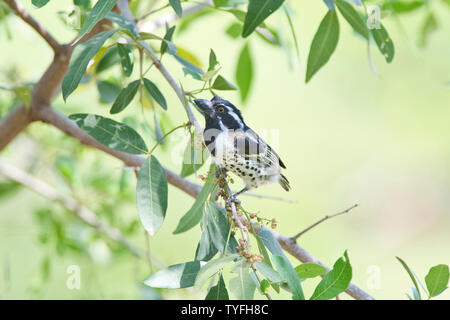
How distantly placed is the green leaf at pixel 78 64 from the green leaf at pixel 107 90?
2.47 ft

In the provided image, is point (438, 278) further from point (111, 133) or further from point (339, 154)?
point (339, 154)

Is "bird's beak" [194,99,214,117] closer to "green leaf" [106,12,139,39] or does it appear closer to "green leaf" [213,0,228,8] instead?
"green leaf" [213,0,228,8]

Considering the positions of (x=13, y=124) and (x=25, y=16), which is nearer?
(x=25, y=16)

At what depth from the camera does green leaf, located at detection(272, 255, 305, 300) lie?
1220 mm

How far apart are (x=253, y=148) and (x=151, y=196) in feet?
2.68

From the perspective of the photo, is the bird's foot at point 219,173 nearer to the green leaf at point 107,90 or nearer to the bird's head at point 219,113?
the bird's head at point 219,113

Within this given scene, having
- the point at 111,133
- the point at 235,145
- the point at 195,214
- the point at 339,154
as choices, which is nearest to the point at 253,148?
the point at 235,145

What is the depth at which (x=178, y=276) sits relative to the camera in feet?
4.26

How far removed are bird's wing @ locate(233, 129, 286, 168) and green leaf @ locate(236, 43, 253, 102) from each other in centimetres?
36

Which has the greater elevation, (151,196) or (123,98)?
(123,98)

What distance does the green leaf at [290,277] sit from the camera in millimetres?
1220
